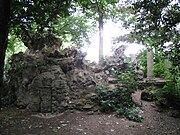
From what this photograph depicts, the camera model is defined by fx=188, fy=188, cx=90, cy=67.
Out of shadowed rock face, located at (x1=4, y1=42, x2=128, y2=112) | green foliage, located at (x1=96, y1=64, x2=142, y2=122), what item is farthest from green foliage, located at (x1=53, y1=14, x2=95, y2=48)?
green foliage, located at (x1=96, y1=64, x2=142, y2=122)

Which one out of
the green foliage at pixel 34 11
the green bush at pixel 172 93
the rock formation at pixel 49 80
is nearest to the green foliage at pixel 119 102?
the rock formation at pixel 49 80

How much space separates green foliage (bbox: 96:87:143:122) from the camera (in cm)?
692

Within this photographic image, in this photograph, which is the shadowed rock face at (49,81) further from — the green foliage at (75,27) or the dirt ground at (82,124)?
the green foliage at (75,27)

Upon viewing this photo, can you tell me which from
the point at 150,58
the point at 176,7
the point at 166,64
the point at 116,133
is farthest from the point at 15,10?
A: the point at 166,64

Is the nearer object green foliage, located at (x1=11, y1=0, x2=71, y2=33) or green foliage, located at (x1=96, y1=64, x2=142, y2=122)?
green foliage, located at (x1=11, y1=0, x2=71, y2=33)

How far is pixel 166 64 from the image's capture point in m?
12.0

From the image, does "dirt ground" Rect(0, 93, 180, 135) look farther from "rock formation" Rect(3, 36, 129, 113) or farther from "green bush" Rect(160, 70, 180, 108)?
"green bush" Rect(160, 70, 180, 108)

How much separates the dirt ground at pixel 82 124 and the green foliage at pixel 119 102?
1.00 ft

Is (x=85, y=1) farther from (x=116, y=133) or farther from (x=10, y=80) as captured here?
(x=10, y=80)

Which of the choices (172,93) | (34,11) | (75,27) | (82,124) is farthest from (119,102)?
(75,27)

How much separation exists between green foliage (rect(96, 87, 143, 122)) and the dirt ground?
0.30 meters

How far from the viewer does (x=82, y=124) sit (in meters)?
6.08

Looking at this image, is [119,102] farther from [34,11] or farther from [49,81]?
[34,11]

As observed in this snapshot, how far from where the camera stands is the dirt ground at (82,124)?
218 inches
